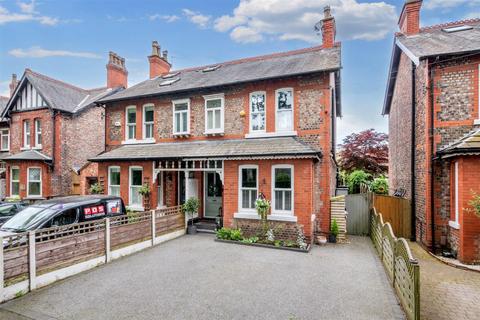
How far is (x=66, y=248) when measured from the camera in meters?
6.73

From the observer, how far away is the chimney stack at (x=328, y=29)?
12.3m

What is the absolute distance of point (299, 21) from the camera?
51.9 ft

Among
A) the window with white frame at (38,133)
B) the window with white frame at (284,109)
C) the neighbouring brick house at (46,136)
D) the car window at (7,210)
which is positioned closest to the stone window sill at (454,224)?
the window with white frame at (284,109)

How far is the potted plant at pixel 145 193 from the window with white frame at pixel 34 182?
9.93 metres

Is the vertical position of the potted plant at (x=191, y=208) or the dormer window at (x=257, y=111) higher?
the dormer window at (x=257, y=111)

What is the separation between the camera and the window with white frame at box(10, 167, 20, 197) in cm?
1773

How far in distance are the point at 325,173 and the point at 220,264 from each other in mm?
5650

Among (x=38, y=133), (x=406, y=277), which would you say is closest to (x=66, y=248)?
(x=406, y=277)

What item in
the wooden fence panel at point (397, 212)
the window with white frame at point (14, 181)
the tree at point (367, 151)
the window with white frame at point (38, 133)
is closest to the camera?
the wooden fence panel at point (397, 212)

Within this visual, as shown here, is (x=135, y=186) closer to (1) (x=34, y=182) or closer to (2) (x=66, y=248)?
(2) (x=66, y=248)

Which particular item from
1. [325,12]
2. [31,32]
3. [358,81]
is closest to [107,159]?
[31,32]

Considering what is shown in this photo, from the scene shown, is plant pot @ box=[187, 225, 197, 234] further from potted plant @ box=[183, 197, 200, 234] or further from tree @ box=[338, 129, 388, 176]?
tree @ box=[338, 129, 388, 176]

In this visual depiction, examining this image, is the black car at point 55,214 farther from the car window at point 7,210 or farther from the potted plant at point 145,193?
the car window at point 7,210

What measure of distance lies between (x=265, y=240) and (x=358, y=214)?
201 inches
